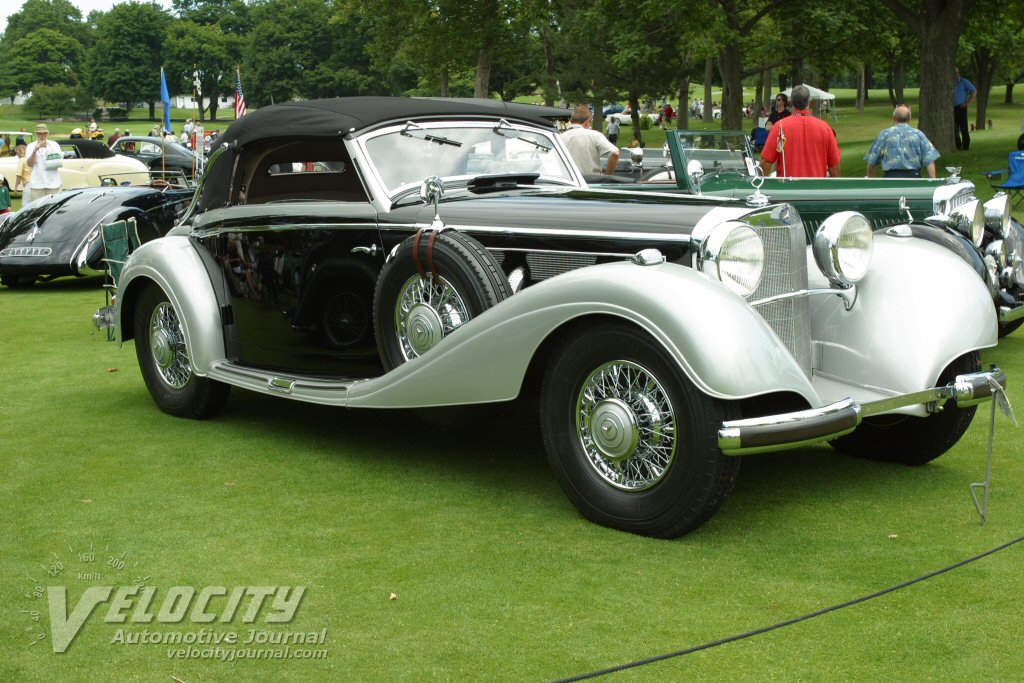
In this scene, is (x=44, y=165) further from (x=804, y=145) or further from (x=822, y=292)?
(x=822, y=292)

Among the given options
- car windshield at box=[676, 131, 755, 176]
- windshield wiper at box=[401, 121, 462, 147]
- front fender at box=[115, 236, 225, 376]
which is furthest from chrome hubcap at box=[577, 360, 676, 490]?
car windshield at box=[676, 131, 755, 176]

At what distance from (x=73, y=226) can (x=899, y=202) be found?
889 cm

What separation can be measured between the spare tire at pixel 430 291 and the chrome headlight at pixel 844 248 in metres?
1.40

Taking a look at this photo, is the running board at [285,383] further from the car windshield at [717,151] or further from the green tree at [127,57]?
the green tree at [127,57]

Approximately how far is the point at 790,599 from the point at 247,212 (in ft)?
12.4

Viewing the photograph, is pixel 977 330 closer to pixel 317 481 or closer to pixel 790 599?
pixel 790 599

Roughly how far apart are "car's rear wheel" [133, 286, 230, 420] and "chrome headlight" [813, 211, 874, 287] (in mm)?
3574

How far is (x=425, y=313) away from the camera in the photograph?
5.19 meters

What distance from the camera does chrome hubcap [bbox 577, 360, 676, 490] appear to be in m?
4.25

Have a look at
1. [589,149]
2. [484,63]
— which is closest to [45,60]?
[484,63]

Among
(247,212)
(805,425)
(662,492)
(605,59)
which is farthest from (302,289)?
(605,59)

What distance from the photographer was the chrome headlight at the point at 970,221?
770 cm

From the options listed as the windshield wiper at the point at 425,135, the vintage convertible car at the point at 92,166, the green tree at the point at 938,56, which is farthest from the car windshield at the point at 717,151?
the vintage convertible car at the point at 92,166

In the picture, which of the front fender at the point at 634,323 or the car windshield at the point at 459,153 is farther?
the car windshield at the point at 459,153
